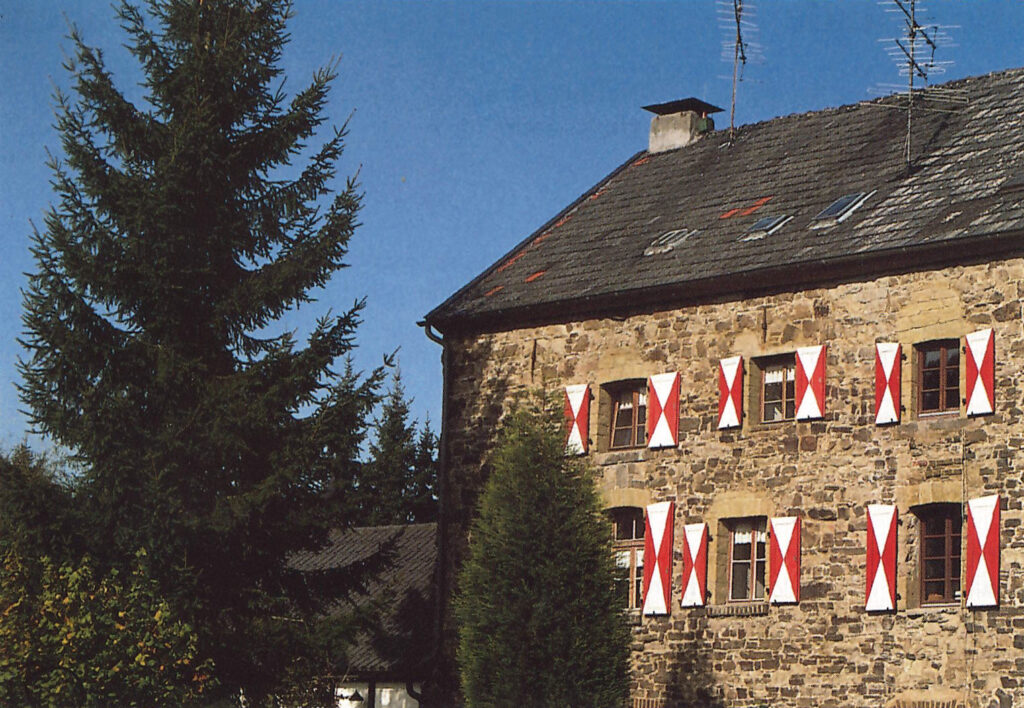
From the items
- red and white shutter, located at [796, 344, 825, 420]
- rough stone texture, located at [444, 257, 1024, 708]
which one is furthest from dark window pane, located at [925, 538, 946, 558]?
red and white shutter, located at [796, 344, 825, 420]

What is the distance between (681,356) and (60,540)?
333 inches

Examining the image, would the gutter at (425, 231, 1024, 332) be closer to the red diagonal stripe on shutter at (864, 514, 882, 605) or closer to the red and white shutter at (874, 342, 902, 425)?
the red and white shutter at (874, 342, 902, 425)

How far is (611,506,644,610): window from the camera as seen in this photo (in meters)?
24.1

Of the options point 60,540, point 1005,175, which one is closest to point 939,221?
point 1005,175

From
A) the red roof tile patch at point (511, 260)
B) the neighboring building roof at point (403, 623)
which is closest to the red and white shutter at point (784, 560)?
the neighboring building roof at point (403, 623)

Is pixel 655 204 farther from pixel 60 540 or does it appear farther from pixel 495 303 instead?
pixel 60 540

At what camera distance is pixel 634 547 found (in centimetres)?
2433

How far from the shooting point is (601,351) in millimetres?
25094

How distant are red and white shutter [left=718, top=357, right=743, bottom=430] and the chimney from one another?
24.1 feet

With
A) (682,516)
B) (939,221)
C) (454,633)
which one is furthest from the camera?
(454,633)

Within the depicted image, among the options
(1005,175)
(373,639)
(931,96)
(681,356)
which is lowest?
(373,639)

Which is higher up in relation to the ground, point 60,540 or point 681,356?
point 681,356

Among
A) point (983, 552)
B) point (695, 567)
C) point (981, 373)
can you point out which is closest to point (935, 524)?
point (983, 552)

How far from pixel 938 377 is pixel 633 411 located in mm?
4656
